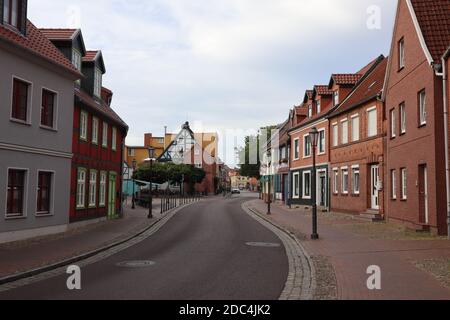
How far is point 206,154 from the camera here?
81.2 meters

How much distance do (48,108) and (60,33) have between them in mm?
5206

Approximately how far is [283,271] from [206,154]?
69977 mm

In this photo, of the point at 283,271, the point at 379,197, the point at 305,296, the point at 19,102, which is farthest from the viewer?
the point at 379,197

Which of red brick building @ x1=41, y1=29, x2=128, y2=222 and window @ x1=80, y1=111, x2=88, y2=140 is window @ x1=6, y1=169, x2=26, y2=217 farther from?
window @ x1=80, y1=111, x2=88, y2=140

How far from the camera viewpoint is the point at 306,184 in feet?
129

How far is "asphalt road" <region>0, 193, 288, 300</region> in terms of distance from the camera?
8711 mm

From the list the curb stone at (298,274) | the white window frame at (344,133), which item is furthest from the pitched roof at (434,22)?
the white window frame at (344,133)

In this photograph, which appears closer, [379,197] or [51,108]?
[51,108]

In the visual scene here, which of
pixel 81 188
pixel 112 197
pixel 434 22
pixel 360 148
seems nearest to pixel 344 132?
pixel 360 148

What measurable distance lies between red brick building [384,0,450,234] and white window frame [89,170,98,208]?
14.0m

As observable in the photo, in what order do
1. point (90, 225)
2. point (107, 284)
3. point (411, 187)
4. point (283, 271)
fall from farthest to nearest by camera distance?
point (90, 225) < point (411, 187) < point (283, 271) < point (107, 284)

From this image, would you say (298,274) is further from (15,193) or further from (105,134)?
(105,134)
